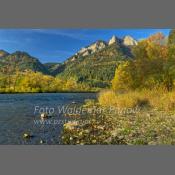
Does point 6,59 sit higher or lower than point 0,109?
higher

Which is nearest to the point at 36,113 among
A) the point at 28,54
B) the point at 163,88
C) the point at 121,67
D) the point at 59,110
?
the point at 59,110

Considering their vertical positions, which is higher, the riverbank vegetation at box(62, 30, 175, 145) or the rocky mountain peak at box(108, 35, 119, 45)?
the rocky mountain peak at box(108, 35, 119, 45)

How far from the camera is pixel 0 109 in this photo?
39.3 ft

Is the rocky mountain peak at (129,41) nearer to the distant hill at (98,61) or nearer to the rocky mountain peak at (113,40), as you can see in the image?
the distant hill at (98,61)

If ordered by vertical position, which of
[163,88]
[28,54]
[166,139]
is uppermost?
[28,54]

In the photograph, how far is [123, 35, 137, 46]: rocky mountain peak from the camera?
11859 millimetres

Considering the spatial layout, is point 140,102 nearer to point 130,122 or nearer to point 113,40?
point 130,122

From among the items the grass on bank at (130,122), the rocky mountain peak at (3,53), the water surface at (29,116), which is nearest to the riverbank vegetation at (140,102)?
the grass on bank at (130,122)

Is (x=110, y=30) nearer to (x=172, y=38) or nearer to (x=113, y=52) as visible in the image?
(x=113, y=52)

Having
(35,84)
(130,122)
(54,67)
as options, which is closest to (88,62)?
(54,67)

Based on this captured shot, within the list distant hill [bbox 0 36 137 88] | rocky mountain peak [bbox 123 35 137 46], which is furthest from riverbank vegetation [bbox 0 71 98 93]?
rocky mountain peak [bbox 123 35 137 46]

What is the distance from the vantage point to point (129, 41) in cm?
1195

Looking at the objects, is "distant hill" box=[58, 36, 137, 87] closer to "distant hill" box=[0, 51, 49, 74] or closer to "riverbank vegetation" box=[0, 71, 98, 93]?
"riverbank vegetation" box=[0, 71, 98, 93]

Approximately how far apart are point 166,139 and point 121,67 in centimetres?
189
